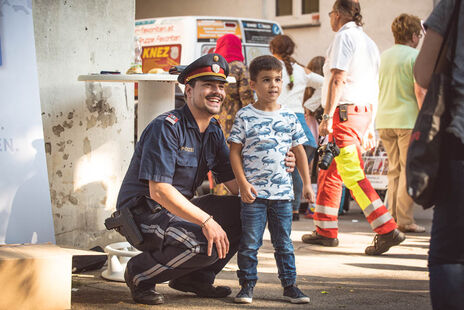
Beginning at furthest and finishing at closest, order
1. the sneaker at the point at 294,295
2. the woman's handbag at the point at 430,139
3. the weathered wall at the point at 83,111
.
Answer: the weathered wall at the point at 83,111 < the sneaker at the point at 294,295 < the woman's handbag at the point at 430,139

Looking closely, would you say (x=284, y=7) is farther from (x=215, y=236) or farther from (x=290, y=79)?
A: (x=215, y=236)

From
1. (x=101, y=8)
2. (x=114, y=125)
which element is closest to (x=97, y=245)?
(x=114, y=125)

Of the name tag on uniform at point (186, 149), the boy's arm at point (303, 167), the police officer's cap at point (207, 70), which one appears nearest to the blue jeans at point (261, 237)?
the boy's arm at point (303, 167)

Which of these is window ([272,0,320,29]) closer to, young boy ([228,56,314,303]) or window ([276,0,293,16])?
window ([276,0,293,16])

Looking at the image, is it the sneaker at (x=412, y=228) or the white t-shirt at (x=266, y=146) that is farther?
the sneaker at (x=412, y=228)

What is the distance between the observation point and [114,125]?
514 centimetres

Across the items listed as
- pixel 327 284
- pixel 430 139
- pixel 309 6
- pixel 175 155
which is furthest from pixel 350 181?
pixel 309 6

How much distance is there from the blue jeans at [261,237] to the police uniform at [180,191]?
137 millimetres

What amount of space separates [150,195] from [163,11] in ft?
47.2

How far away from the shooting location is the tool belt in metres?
3.74

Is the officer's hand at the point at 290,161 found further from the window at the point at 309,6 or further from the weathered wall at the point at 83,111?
the window at the point at 309,6

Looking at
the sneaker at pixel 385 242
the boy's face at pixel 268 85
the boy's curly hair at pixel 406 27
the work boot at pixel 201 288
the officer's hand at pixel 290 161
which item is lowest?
the sneaker at pixel 385 242

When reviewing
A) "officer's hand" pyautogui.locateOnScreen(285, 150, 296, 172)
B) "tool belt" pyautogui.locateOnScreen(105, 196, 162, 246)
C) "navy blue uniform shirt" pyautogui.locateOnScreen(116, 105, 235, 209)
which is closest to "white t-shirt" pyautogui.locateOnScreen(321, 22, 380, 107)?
"officer's hand" pyautogui.locateOnScreen(285, 150, 296, 172)

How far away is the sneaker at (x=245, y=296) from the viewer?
381cm
